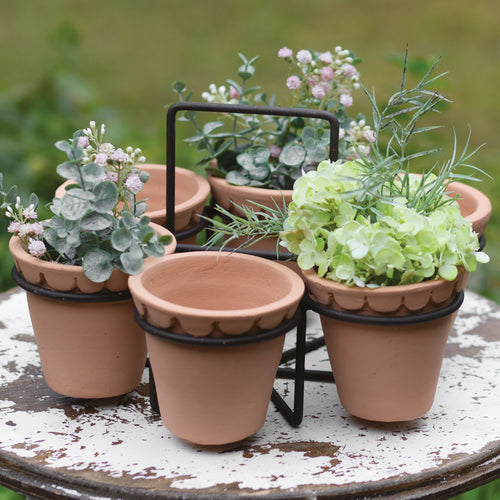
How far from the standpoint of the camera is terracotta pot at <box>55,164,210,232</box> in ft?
4.89

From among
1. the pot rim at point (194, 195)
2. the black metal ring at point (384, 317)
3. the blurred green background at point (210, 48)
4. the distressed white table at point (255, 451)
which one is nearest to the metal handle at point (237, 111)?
the pot rim at point (194, 195)

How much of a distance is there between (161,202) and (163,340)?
2.04 ft

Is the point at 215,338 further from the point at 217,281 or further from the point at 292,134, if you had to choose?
the point at 292,134

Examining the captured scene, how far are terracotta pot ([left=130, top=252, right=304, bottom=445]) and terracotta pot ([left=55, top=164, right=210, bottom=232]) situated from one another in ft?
0.76

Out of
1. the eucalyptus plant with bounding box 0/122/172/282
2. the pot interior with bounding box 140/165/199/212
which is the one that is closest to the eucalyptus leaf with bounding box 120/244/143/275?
the eucalyptus plant with bounding box 0/122/172/282

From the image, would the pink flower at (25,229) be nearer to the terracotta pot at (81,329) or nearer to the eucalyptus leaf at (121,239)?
the terracotta pot at (81,329)

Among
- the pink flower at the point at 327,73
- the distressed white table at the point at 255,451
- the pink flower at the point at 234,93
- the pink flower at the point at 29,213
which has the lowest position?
the distressed white table at the point at 255,451

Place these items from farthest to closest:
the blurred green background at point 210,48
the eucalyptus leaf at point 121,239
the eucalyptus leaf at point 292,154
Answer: the blurred green background at point 210,48
the eucalyptus leaf at point 292,154
the eucalyptus leaf at point 121,239

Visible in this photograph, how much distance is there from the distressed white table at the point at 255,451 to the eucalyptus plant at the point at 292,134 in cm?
43

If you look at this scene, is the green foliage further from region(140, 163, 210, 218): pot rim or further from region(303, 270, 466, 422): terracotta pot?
region(140, 163, 210, 218): pot rim

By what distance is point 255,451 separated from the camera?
1.23 meters

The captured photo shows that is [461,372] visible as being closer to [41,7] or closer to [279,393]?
[279,393]

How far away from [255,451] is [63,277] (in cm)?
41

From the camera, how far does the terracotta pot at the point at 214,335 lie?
110cm
